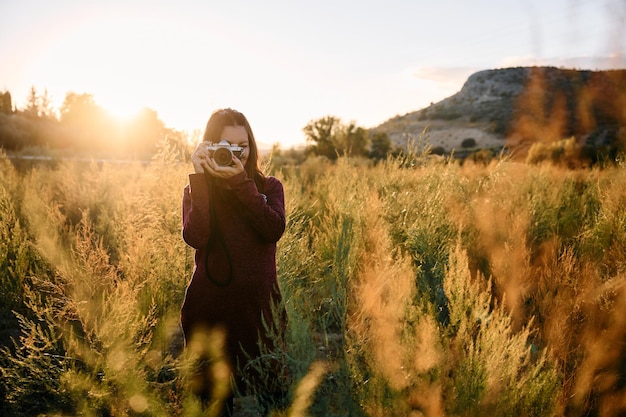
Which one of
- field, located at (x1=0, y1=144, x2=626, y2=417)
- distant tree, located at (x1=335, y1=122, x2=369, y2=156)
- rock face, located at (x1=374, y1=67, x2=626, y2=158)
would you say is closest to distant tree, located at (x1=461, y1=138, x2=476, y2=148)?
rock face, located at (x1=374, y1=67, x2=626, y2=158)

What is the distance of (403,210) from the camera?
4766 millimetres

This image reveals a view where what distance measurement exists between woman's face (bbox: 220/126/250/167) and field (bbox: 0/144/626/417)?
59 centimetres

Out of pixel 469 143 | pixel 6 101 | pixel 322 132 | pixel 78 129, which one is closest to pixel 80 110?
pixel 6 101

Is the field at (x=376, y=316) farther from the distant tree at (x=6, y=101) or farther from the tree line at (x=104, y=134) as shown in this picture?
the distant tree at (x=6, y=101)

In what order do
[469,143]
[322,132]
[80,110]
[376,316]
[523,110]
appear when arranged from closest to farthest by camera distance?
[376,316] < [322,132] < [80,110] < [469,143] < [523,110]

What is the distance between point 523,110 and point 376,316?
7571 cm

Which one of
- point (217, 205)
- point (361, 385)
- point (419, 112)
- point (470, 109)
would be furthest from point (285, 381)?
point (419, 112)

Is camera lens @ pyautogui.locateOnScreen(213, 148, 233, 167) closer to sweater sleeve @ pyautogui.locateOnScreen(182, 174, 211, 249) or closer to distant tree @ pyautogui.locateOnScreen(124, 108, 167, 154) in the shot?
sweater sleeve @ pyautogui.locateOnScreen(182, 174, 211, 249)

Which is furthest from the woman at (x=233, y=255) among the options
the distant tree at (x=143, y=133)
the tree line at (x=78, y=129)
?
the distant tree at (x=143, y=133)

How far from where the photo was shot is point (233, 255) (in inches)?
84.0

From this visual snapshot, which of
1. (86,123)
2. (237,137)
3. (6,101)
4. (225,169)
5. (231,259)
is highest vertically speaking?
(6,101)

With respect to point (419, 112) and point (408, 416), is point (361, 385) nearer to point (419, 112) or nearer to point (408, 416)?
point (408, 416)

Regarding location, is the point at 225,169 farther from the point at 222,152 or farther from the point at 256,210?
the point at 256,210

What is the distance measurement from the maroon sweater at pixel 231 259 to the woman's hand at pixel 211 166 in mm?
32
